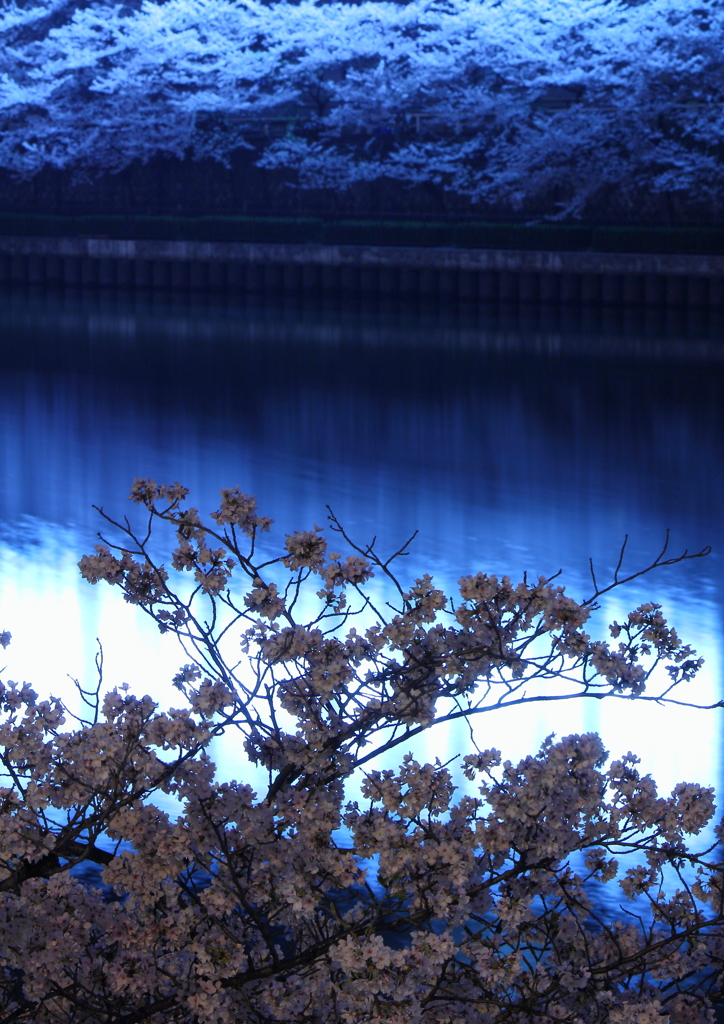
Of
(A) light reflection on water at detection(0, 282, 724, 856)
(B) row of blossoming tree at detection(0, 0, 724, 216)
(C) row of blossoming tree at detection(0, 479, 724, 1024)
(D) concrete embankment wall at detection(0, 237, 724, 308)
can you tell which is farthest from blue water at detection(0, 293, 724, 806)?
(B) row of blossoming tree at detection(0, 0, 724, 216)

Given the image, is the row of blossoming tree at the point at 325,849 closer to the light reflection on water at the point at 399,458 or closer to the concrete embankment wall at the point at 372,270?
the light reflection on water at the point at 399,458

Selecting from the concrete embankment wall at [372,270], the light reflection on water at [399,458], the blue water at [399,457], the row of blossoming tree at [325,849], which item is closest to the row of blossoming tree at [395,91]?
the concrete embankment wall at [372,270]

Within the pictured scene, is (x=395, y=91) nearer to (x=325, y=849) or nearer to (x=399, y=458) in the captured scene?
(x=399, y=458)

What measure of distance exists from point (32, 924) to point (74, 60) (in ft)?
86.1

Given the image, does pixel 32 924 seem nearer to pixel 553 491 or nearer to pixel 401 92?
pixel 553 491

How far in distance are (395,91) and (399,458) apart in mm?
17767

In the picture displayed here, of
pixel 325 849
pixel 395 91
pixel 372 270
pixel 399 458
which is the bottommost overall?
pixel 399 458

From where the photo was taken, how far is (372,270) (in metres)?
20.0

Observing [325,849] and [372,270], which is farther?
[372,270]

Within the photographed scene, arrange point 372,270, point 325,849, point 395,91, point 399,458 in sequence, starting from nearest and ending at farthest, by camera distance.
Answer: point 325,849 < point 399,458 < point 372,270 < point 395,91

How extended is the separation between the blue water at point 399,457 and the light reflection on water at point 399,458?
2 centimetres

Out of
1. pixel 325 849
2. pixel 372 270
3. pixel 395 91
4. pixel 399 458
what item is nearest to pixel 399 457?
pixel 399 458

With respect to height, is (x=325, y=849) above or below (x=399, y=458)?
above

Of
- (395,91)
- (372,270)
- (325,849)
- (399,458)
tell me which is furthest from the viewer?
(395,91)
